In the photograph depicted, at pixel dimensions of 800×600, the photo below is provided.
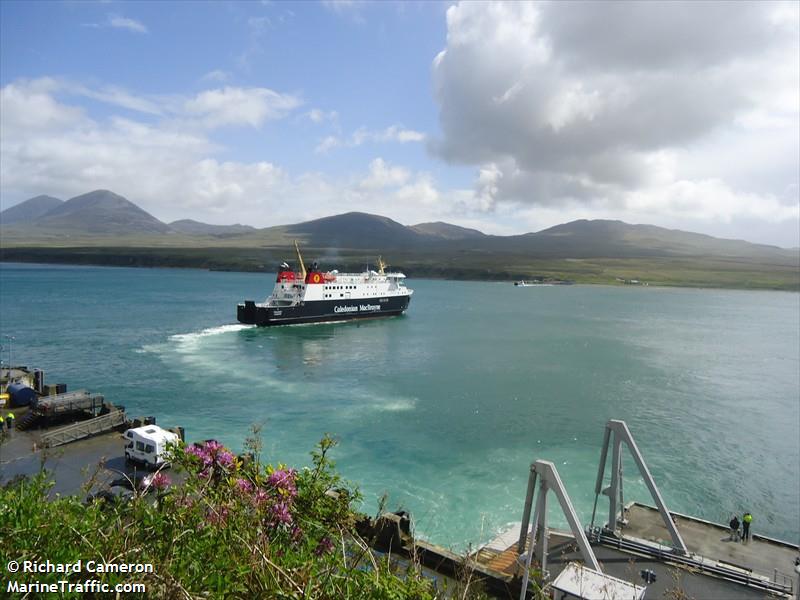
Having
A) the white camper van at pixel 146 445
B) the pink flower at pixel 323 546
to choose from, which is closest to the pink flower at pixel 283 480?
the pink flower at pixel 323 546

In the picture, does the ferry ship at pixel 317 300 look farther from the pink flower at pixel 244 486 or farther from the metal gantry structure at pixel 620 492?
the pink flower at pixel 244 486

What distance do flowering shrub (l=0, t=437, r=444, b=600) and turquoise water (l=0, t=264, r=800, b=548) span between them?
1081cm

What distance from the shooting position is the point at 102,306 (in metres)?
61.3

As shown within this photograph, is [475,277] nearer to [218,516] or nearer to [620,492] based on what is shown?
[620,492]

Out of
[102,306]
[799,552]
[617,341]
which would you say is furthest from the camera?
[102,306]

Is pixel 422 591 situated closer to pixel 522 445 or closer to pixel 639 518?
pixel 639 518

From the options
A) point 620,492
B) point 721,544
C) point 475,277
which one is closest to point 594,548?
point 620,492

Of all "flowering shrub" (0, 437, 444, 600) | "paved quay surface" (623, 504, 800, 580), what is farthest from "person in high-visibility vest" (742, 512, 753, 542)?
"flowering shrub" (0, 437, 444, 600)

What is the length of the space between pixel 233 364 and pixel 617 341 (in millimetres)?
33857

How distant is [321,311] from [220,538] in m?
49.5

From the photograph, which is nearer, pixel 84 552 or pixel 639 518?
pixel 84 552

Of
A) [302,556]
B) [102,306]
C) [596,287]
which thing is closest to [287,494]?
[302,556]

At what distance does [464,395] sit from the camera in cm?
2870

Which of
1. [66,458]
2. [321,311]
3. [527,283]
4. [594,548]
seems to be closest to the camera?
[594,548]
